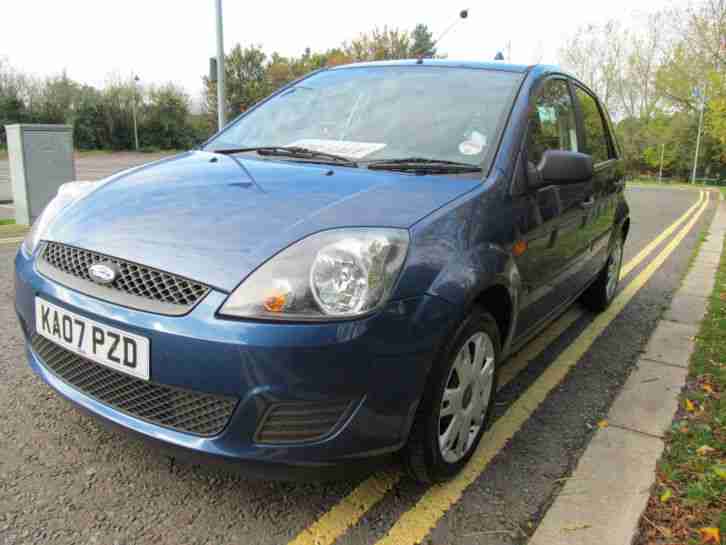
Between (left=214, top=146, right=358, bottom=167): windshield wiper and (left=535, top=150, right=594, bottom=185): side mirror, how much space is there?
84cm

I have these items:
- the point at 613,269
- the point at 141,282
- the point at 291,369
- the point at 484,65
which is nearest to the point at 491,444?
the point at 291,369

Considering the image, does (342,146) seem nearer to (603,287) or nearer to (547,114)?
(547,114)

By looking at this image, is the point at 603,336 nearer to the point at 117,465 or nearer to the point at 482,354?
the point at 482,354

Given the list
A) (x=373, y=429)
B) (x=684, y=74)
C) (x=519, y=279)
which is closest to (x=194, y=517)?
(x=373, y=429)

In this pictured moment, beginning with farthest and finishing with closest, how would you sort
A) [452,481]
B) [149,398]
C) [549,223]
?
[549,223] < [452,481] < [149,398]

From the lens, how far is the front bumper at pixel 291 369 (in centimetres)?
168

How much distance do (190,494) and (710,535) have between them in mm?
1782

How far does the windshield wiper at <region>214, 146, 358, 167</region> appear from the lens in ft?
8.49

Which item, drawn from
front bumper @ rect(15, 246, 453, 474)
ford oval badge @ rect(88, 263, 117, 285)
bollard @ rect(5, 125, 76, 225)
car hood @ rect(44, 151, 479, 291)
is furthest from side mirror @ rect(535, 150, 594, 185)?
bollard @ rect(5, 125, 76, 225)

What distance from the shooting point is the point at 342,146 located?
274 cm

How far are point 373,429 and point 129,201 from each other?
1274mm

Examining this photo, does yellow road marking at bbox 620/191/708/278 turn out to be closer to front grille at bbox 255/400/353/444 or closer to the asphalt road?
the asphalt road

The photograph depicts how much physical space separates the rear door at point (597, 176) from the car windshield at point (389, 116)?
3.49ft

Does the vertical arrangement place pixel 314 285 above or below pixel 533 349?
above
